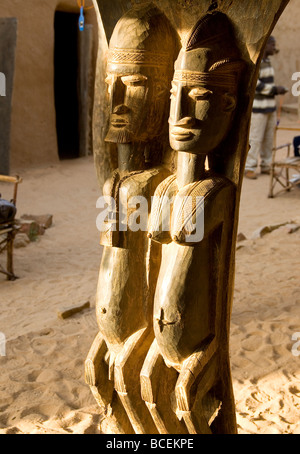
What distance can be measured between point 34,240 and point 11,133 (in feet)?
10.4

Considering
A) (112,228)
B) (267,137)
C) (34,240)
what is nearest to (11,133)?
(34,240)

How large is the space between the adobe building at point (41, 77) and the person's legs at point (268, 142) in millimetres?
3418

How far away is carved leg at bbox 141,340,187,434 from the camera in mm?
1924

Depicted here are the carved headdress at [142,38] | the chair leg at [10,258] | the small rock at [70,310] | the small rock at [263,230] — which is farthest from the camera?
the small rock at [263,230]

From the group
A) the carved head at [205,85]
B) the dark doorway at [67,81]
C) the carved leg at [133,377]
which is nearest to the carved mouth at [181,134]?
the carved head at [205,85]

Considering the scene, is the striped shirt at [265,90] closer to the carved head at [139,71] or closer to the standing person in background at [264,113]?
the standing person in background at [264,113]

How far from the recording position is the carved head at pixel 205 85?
1729mm

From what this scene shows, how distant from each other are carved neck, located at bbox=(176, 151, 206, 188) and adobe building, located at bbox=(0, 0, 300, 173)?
745 centimetres

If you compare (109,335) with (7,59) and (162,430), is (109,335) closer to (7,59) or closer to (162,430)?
(162,430)

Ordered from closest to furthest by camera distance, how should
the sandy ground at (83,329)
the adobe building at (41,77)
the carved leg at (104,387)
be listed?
the carved leg at (104,387)
the sandy ground at (83,329)
the adobe building at (41,77)

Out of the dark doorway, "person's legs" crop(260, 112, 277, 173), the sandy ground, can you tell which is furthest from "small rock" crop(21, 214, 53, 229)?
the dark doorway

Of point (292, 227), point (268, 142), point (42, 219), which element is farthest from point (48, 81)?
point (292, 227)

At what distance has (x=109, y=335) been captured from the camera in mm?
2049

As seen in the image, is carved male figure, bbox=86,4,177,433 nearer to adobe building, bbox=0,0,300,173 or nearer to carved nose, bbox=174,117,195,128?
carved nose, bbox=174,117,195,128
